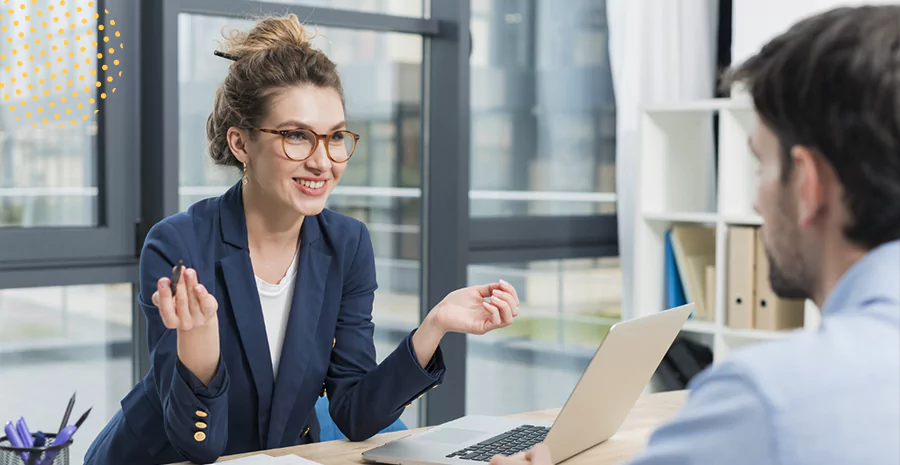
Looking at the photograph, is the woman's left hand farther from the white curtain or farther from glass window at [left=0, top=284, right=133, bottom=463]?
the white curtain

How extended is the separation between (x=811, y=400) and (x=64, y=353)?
271 cm

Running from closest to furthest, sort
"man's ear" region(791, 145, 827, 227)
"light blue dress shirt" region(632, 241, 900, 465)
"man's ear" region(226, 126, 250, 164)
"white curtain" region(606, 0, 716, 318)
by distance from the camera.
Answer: "light blue dress shirt" region(632, 241, 900, 465), "man's ear" region(791, 145, 827, 227), "man's ear" region(226, 126, 250, 164), "white curtain" region(606, 0, 716, 318)

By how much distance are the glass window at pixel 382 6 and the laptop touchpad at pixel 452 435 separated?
6.26 ft

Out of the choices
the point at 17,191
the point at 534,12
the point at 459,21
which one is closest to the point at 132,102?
the point at 17,191

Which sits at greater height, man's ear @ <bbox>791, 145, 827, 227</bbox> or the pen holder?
man's ear @ <bbox>791, 145, 827, 227</bbox>

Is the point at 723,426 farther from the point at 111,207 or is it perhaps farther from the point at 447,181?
the point at 447,181

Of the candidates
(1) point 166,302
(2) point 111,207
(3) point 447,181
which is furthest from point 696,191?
(1) point 166,302

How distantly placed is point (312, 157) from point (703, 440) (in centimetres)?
125

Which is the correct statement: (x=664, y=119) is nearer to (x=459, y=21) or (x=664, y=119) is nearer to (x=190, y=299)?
(x=459, y=21)

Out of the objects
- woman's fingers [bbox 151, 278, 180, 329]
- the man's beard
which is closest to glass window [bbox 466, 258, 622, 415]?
woman's fingers [bbox 151, 278, 180, 329]

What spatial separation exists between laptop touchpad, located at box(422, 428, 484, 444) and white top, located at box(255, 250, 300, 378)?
0.36m

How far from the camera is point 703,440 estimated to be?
0.81 meters

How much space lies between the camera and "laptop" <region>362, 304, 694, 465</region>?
1.53 metres

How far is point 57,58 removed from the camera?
9.57ft
